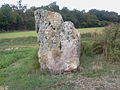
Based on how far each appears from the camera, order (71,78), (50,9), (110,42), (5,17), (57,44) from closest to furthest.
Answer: (71,78)
(57,44)
(110,42)
(5,17)
(50,9)

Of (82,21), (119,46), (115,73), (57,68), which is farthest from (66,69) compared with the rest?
(82,21)

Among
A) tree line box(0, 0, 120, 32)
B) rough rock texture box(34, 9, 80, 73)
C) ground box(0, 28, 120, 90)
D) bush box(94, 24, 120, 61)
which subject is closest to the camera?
ground box(0, 28, 120, 90)

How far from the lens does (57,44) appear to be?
10.7 meters

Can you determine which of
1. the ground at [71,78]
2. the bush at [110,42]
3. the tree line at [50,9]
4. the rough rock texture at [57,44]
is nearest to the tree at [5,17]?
the tree line at [50,9]

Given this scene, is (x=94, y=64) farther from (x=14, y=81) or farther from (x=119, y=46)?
(x=14, y=81)

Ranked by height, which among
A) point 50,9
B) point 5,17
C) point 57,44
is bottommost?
point 57,44

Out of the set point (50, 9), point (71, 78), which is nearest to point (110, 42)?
point (71, 78)

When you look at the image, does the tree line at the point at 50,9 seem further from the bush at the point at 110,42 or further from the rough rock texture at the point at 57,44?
the rough rock texture at the point at 57,44

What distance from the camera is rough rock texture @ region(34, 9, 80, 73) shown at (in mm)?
10461

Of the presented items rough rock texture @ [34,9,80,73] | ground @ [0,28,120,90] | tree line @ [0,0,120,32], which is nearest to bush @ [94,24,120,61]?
ground @ [0,28,120,90]

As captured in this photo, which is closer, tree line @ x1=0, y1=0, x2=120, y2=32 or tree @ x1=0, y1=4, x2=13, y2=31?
tree @ x1=0, y1=4, x2=13, y2=31

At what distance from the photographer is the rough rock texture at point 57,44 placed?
10461mm

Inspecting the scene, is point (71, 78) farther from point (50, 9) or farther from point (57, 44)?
point (50, 9)

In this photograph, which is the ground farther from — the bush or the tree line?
the tree line
